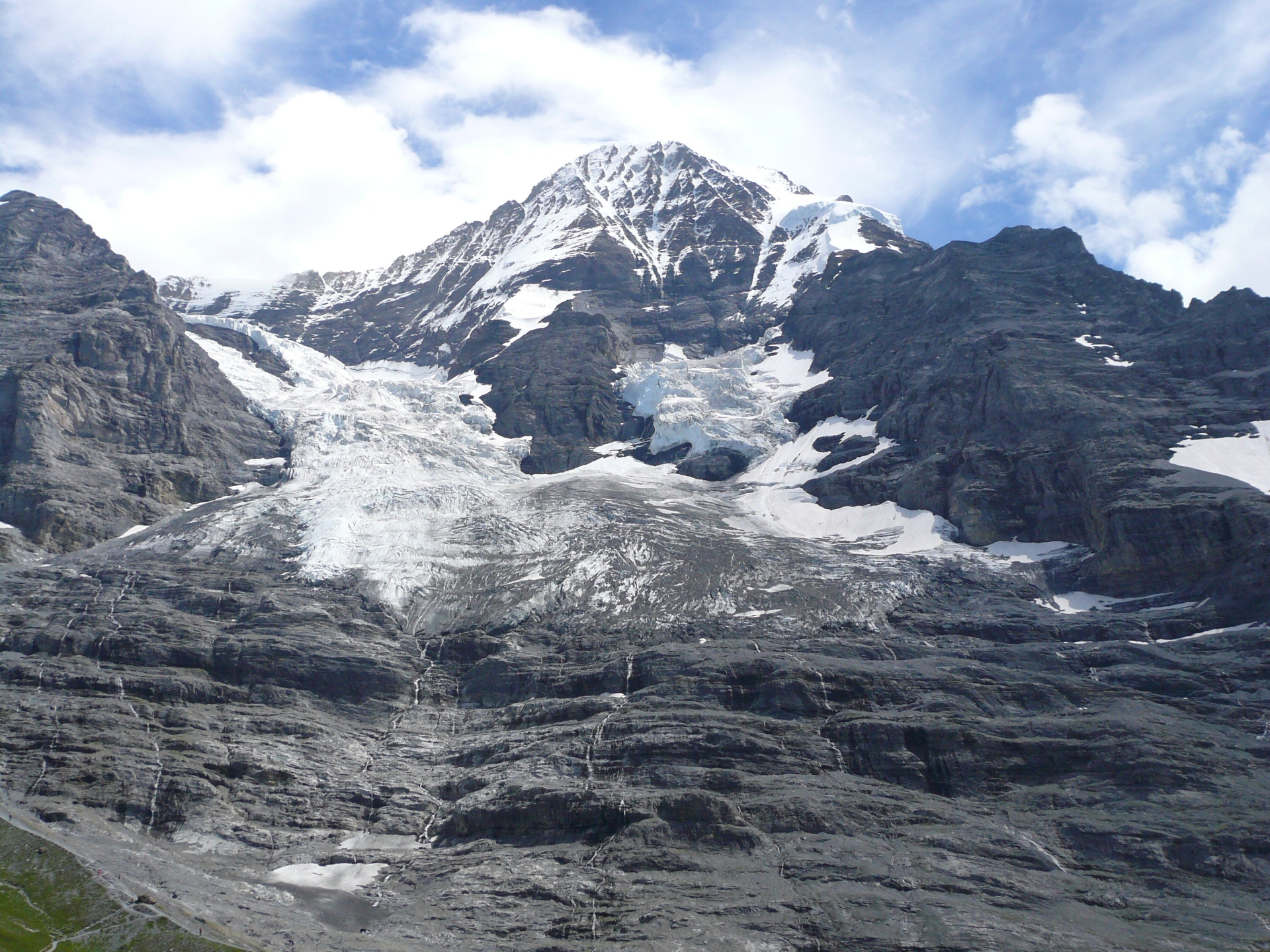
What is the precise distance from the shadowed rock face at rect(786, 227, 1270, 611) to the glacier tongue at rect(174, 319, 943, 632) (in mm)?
8731

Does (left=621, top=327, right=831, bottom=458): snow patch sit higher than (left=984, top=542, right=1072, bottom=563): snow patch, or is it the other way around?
(left=621, top=327, right=831, bottom=458): snow patch

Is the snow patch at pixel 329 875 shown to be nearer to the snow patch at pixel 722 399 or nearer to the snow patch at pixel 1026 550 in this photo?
the snow patch at pixel 1026 550

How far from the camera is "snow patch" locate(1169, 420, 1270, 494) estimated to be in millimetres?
113938

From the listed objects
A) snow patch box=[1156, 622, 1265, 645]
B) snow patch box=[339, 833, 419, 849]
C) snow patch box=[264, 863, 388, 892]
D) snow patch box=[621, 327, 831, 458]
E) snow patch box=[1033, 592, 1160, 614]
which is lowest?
snow patch box=[264, 863, 388, 892]

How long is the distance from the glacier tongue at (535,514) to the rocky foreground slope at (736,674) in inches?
28.5

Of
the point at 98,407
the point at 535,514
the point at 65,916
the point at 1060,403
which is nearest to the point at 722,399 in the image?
the point at 535,514

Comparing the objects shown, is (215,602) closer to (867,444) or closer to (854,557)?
(854,557)

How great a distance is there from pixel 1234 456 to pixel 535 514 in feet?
274

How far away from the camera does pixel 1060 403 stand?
426 feet

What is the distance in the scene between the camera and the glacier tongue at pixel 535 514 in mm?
115938

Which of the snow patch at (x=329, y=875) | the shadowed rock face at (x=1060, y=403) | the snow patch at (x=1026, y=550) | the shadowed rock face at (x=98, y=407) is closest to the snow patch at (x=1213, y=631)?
the shadowed rock face at (x=1060, y=403)

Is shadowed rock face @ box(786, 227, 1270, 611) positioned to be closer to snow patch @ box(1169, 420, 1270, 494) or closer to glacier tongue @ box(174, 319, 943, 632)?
snow patch @ box(1169, 420, 1270, 494)

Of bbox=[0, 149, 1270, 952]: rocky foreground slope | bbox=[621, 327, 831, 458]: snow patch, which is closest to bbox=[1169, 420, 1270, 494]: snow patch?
bbox=[0, 149, 1270, 952]: rocky foreground slope

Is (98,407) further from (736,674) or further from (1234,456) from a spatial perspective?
(1234,456)
